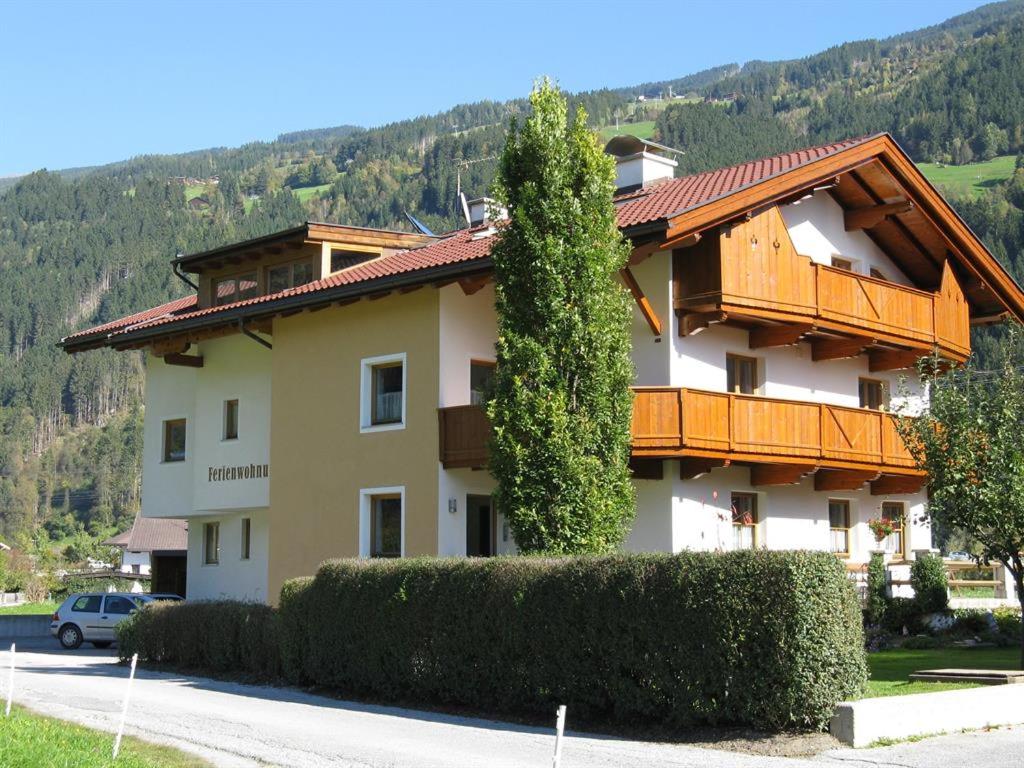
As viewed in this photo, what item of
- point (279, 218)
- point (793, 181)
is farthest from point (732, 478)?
point (279, 218)

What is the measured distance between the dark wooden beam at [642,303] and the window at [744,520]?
13.1 feet

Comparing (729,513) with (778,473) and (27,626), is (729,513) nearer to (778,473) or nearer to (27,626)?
(778,473)

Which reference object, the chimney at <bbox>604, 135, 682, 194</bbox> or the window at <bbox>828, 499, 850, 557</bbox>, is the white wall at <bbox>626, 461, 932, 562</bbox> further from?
the chimney at <bbox>604, 135, 682, 194</bbox>

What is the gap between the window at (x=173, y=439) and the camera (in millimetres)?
32938

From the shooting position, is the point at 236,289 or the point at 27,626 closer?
the point at 236,289

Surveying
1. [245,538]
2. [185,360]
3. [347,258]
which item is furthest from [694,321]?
[185,360]

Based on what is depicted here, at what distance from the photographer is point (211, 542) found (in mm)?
32812

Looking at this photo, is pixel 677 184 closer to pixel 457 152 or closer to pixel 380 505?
pixel 380 505

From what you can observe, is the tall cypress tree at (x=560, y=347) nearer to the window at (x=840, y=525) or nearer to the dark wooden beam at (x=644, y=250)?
the dark wooden beam at (x=644, y=250)

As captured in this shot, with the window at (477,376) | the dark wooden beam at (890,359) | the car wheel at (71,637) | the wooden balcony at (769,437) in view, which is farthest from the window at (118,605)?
the dark wooden beam at (890,359)

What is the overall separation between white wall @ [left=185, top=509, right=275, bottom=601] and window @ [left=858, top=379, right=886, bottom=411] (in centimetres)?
1351

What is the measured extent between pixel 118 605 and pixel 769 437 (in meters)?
16.5

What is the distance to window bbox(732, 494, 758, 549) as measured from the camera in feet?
84.7

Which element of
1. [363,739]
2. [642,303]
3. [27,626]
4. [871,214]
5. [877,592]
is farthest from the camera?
[27,626]
